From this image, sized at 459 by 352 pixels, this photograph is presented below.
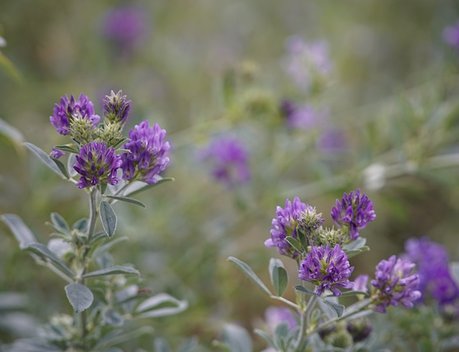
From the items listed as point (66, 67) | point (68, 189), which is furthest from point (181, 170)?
point (66, 67)

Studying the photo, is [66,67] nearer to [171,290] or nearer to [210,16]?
[210,16]

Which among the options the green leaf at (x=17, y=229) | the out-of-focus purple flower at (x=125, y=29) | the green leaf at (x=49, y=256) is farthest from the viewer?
the out-of-focus purple flower at (x=125, y=29)

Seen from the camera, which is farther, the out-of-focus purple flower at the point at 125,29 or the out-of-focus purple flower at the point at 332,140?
the out-of-focus purple flower at the point at 125,29

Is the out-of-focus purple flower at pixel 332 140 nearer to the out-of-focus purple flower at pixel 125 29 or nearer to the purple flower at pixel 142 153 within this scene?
the out-of-focus purple flower at pixel 125 29

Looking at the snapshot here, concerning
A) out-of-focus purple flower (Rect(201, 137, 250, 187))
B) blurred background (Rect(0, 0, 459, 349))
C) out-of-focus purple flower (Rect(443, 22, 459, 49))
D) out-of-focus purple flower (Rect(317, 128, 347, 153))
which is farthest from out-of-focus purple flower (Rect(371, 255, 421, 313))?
out-of-focus purple flower (Rect(317, 128, 347, 153))

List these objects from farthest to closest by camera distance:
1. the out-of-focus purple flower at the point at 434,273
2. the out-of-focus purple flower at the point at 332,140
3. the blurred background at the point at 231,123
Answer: the out-of-focus purple flower at the point at 332,140 → the blurred background at the point at 231,123 → the out-of-focus purple flower at the point at 434,273

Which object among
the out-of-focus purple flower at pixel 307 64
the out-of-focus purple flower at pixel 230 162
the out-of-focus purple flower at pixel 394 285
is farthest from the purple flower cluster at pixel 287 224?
the out-of-focus purple flower at pixel 307 64

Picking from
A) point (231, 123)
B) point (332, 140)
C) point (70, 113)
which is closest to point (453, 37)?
point (332, 140)
